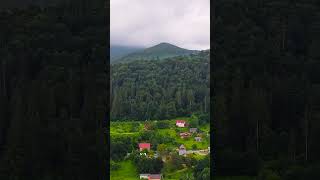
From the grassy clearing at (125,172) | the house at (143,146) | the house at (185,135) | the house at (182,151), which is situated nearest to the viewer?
the grassy clearing at (125,172)

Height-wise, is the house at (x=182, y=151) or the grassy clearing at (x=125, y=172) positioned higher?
the house at (x=182, y=151)

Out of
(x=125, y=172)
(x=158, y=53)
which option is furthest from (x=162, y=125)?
(x=158, y=53)

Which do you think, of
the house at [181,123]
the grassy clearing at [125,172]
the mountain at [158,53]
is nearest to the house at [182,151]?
the house at [181,123]

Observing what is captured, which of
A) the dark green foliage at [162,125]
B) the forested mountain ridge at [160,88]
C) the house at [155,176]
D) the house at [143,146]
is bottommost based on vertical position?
the house at [155,176]
